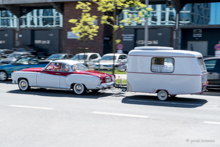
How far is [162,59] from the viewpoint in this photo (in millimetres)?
Answer: 11492

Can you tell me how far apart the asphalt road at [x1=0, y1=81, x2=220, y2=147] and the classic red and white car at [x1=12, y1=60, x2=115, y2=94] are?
68 centimetres

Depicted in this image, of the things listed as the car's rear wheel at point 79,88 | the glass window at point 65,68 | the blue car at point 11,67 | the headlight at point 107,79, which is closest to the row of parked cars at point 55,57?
the blue car at point 11,67

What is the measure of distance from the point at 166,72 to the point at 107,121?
169 inches

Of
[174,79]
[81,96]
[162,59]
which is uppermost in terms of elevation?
[162,59]

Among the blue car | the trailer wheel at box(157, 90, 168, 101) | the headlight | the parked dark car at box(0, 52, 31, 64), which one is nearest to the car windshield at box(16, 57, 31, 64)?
the blue car

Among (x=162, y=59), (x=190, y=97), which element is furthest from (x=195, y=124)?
(x=190, y=97)

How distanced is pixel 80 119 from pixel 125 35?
31.7 m

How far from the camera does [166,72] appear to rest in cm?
1143

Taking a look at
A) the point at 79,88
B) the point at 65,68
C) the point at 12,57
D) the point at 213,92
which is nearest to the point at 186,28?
the point at 12,57

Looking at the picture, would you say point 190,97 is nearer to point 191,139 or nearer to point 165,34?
point 191,139

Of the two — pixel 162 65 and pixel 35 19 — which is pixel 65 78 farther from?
pixel 35 19

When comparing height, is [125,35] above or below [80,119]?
above

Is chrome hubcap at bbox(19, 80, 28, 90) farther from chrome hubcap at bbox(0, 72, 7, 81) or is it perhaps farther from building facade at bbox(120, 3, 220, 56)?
building facade at bbox(120, 3, 220, 56)

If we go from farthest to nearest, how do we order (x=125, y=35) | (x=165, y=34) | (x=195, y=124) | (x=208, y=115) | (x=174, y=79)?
1. (x=125, y=35)
2. (x=165, y=34)
3. (x=174, y=79)
4. (x=208, y=115)
5. (x=195, y=124)
